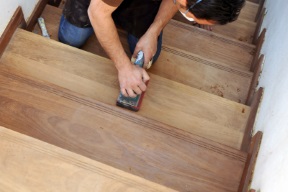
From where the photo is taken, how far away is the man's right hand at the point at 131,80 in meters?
1.65

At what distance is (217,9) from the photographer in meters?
1.17

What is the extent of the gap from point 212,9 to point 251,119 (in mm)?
687

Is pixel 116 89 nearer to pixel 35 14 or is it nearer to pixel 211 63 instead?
pixel 211 63

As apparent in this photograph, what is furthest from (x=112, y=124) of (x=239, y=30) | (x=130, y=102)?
(x=239, y=30)

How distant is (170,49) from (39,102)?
30.7 inches

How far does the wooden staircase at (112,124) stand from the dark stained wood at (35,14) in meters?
0.04

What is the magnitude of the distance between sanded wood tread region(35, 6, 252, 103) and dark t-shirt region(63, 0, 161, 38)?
7.3 inches

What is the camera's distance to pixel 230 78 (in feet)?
6.44

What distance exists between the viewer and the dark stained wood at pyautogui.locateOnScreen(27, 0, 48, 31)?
78.4 inches

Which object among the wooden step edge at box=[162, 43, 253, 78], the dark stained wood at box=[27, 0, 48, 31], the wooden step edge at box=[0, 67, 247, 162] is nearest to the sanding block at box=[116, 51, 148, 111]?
the wooden step edge at box=[0, 67, 247, 162]

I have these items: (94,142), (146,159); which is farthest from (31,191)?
(146,159)

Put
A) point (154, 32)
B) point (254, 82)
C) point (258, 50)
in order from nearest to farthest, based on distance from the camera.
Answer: point (154, 32), point (254, 82), point (258, 50)

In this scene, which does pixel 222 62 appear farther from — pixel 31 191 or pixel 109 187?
pixel 31 191

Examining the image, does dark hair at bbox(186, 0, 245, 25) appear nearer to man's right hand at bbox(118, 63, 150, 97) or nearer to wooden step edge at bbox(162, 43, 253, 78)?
man's right hand at bbox(118, 63, 150, 97)
